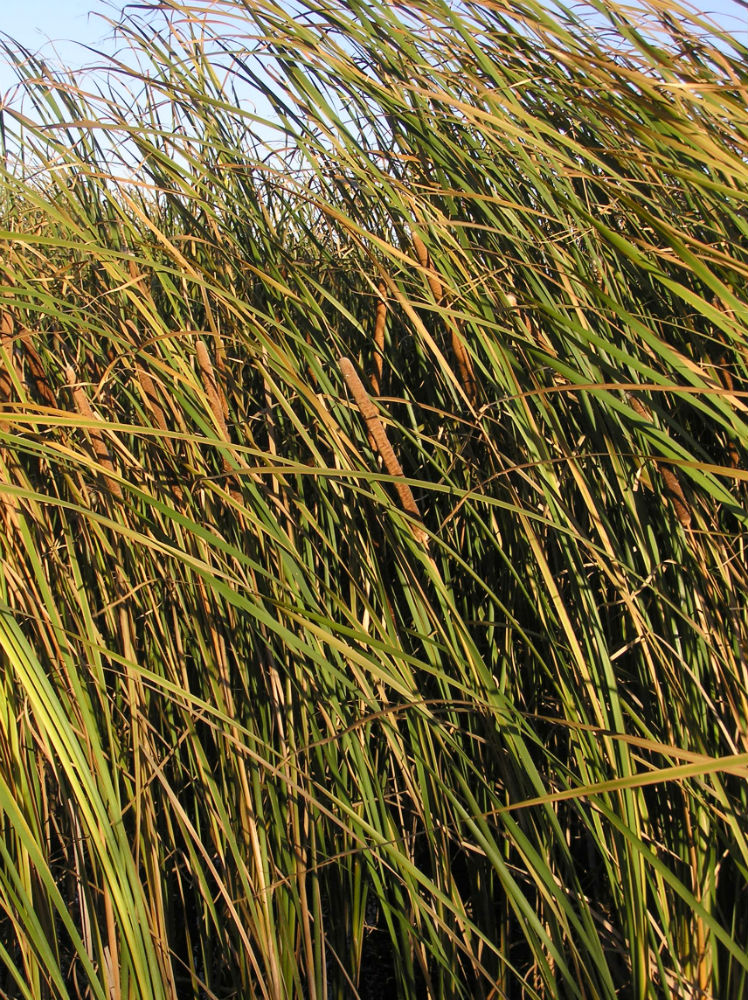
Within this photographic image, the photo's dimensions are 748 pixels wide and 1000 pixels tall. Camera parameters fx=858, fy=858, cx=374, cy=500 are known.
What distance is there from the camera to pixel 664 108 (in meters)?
1.05

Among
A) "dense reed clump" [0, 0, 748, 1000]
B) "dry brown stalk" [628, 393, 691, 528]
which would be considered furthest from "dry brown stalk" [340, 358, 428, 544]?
"dry brown stalk" [628, 393, 691, 528]

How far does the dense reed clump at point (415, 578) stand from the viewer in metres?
0.91

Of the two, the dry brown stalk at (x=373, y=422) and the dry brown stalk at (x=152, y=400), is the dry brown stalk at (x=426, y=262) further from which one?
the dry brown stalk at (x=152, y=400)

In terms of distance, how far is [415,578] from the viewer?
1.01 m

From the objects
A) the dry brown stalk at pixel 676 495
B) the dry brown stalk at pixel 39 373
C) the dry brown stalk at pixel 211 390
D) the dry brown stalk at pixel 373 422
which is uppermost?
the dry brown stalk at pixel 39 373

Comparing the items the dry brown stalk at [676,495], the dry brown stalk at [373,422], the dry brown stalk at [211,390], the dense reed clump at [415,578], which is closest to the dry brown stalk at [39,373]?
the dense reed clump at [415,578]

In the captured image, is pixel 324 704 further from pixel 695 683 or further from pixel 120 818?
pixel 695 683

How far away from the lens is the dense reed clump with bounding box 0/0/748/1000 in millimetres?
909

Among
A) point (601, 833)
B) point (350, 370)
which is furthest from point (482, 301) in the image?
point (601, 833)

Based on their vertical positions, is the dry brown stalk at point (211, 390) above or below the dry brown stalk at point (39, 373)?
below

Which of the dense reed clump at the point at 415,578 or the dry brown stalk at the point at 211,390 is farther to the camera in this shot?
the dry brown stalk at the point at 211,390

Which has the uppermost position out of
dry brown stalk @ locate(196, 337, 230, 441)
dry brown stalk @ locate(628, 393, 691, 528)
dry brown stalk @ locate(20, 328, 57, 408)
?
dry brown stalk @ locate(20, 328, 57, 408)

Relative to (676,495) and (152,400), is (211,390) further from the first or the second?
(676,495)

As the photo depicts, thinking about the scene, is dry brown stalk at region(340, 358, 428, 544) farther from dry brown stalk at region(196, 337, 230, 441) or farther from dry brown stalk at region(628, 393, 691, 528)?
dry brown stalk at region(628, 393, 691, 528)
